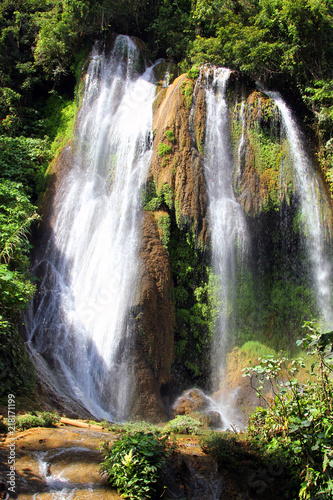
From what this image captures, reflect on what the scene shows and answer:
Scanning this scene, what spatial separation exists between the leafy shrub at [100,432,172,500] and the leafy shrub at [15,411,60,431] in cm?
197

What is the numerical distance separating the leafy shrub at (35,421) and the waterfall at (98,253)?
350 centimetres

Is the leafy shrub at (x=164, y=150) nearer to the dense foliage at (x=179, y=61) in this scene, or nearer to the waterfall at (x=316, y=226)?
the dense foliage at (x=179, y=61)

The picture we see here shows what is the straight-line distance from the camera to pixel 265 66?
59.9 feet

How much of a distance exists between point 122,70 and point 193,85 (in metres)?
5.74

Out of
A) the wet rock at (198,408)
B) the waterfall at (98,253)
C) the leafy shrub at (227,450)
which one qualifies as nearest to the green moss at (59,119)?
the waterfall at (98,253)

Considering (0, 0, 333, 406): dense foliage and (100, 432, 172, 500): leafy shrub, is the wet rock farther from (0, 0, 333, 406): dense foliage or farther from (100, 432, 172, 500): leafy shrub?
(100, 432, 172, 500): leafy shrub

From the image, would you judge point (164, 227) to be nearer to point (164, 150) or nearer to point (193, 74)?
point (164, 150)

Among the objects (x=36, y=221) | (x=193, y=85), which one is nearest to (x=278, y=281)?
(x=193, y=85)

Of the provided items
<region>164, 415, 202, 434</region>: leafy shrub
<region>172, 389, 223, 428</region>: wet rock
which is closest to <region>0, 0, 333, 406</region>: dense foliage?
<region>172, 389, 223, 428</region>: wet rock

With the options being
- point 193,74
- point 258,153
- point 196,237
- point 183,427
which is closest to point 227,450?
point 183,427

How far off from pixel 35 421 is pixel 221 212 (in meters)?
9.68

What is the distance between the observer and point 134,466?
5.11m

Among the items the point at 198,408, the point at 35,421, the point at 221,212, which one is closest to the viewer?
the point at 35,421

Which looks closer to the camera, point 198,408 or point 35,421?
point 35,421
